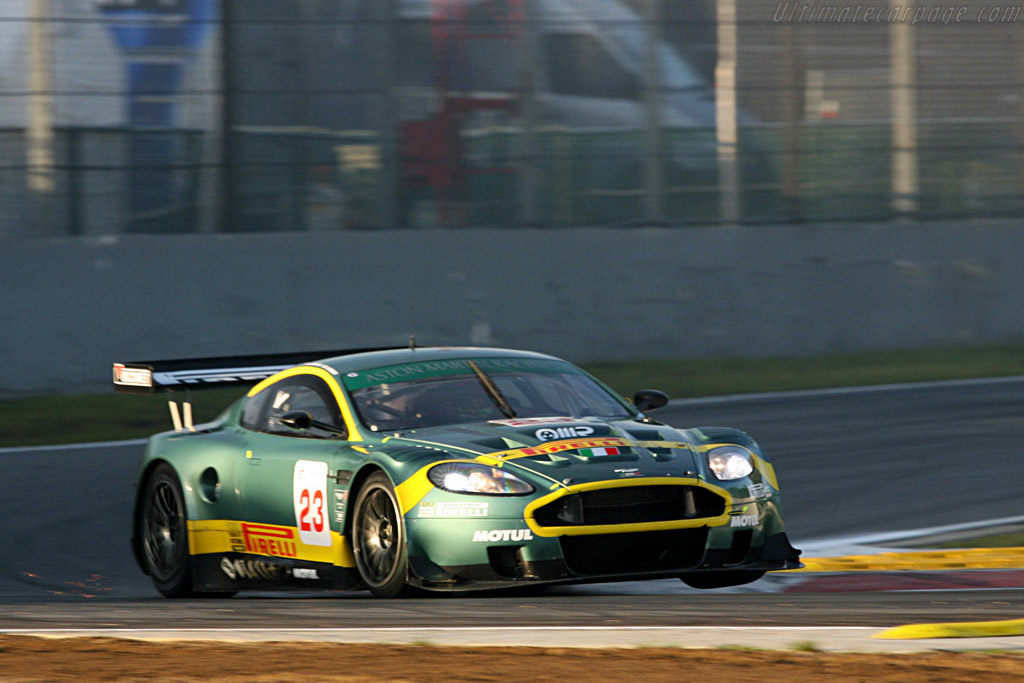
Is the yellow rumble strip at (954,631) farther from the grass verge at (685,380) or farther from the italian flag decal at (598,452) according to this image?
the grass verge at (685,380)

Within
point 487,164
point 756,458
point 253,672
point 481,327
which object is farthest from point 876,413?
point 253,672

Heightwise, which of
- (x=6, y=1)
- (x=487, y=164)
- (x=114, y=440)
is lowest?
(x=114, y=440)

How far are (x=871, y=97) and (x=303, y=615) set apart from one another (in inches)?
607

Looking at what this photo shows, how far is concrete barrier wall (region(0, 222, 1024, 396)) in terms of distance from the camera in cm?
1695

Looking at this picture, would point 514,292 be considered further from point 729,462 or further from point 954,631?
point 954,631

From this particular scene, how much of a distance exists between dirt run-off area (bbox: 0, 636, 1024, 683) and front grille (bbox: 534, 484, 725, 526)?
54.6 inches

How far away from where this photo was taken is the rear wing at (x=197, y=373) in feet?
28.9

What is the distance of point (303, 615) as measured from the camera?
645 cm

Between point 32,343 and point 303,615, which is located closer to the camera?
point 303,615

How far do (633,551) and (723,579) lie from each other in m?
0.72

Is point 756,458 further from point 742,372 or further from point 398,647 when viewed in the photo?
point 742,372

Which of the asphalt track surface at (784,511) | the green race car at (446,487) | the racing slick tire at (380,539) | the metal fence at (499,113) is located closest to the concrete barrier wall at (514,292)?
the metal fence at (499,113)

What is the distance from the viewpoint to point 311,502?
744 centimetres

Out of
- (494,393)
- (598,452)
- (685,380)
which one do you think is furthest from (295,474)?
(685,380)
